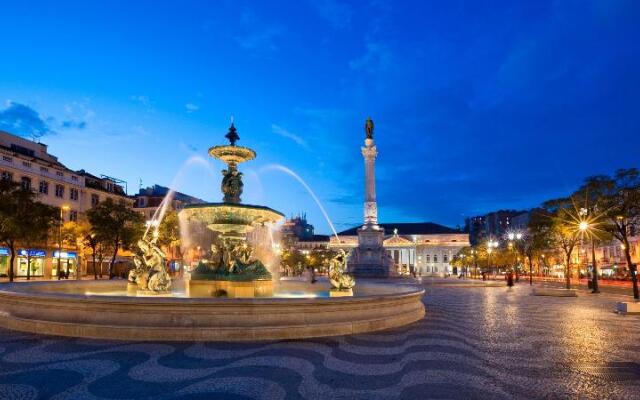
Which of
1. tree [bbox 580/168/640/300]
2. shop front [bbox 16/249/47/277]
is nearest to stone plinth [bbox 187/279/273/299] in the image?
tree [bbox 580/168/640/300]

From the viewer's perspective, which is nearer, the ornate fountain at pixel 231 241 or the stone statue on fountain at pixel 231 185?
the ornate fountain at pixel 231 241

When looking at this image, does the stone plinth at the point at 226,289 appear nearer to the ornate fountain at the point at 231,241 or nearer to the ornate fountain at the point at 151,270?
the ornate fountain at the point at 231,241

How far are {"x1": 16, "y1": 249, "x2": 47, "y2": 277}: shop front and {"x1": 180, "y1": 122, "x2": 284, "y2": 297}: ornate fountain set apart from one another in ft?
126

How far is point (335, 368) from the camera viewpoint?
24.3ft

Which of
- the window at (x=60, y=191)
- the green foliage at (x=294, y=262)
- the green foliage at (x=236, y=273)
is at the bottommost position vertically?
the green foliage at (x=294, y=262)

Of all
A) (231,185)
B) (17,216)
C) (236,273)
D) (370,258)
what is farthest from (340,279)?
(370,258)

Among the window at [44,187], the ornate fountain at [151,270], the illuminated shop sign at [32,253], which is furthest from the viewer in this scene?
the window at [44,187]

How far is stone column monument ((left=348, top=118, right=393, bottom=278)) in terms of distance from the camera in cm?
5747

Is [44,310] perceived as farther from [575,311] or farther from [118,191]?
[118,191]

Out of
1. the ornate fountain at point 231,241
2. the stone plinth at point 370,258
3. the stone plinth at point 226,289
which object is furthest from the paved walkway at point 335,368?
the stone plinth at point 370,258

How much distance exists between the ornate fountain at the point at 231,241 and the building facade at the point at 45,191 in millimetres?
34763

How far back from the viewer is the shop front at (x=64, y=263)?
4891 centimetres

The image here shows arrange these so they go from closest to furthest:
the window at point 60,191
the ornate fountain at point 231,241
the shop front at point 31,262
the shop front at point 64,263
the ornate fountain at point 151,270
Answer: the ornate fountain at point 151,270 → the ornate fountain at point 231,241 → the shop front at point 31,262 → the shop front at point 64,263 → the window at point 60,191

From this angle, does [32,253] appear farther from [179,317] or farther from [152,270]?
[179,317]
